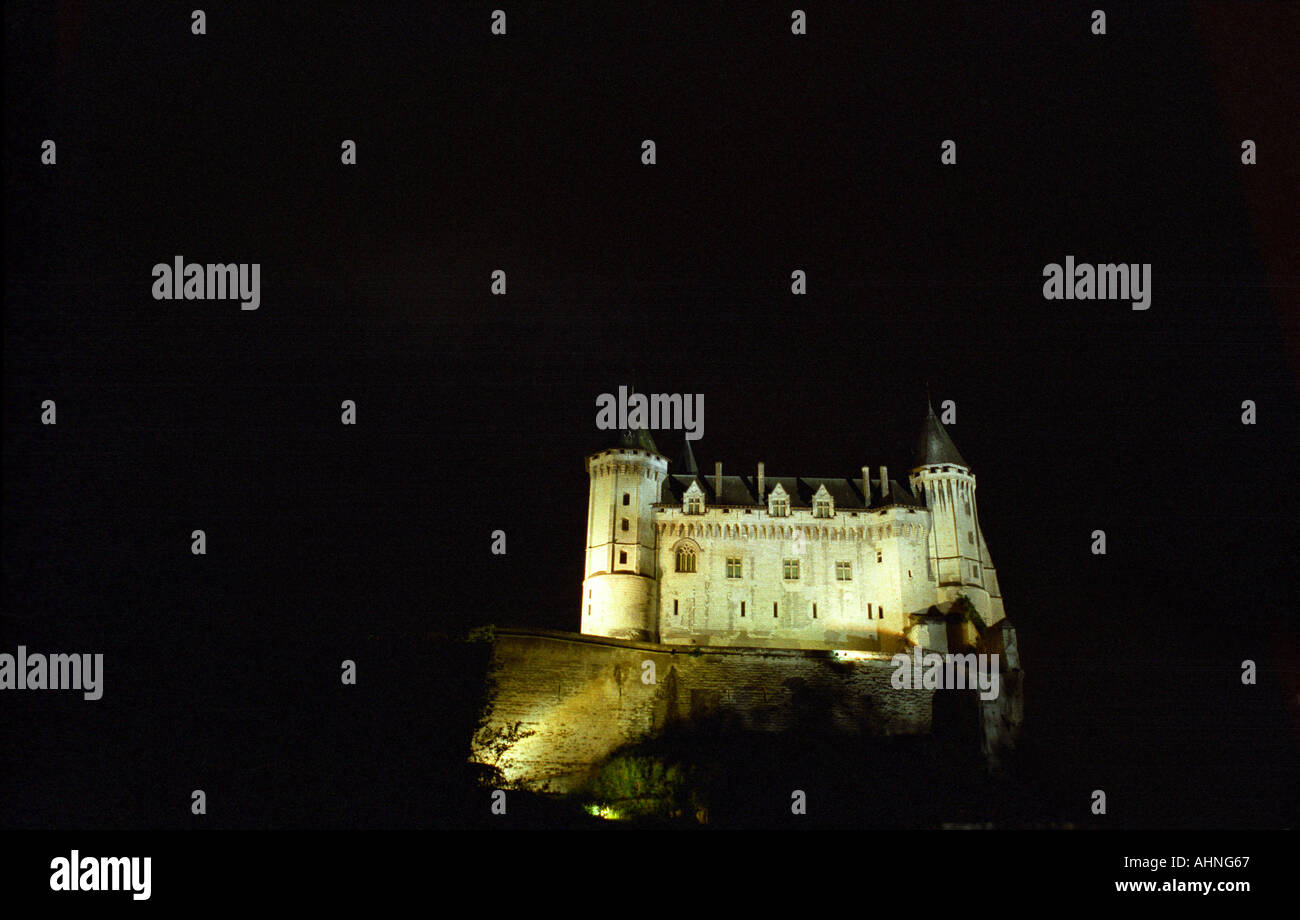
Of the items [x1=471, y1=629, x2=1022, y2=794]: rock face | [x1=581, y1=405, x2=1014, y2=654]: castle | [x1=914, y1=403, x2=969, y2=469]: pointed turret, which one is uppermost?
[x1=914, y1=403, x2=969, y2=469]: pointed turret

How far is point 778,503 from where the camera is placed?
49.6 m

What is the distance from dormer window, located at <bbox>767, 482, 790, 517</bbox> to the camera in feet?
162

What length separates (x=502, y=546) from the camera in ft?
166

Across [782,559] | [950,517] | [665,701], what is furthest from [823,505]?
[665,701]

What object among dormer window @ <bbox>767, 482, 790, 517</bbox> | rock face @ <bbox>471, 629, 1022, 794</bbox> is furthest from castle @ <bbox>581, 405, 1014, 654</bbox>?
rock face @ <bbox>471, 629, 1022, 794</bbox>

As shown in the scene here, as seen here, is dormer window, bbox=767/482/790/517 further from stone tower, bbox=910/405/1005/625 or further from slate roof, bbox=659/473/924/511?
stone tower, bbox=910/405/1005/625

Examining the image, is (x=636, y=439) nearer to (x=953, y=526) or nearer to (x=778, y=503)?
(x=778, y=503)

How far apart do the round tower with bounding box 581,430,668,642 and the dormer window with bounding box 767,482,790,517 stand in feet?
16.2

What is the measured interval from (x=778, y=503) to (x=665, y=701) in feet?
40.7

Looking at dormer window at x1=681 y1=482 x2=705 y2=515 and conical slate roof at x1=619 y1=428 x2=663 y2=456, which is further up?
conical slate roof at x1=619 y1=428 x2=663 y2=456

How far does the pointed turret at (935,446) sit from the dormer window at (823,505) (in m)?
4.26

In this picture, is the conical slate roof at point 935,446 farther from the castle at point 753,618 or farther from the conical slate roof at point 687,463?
the conical slate roof at point 687,463

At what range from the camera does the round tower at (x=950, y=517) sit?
152 feet
